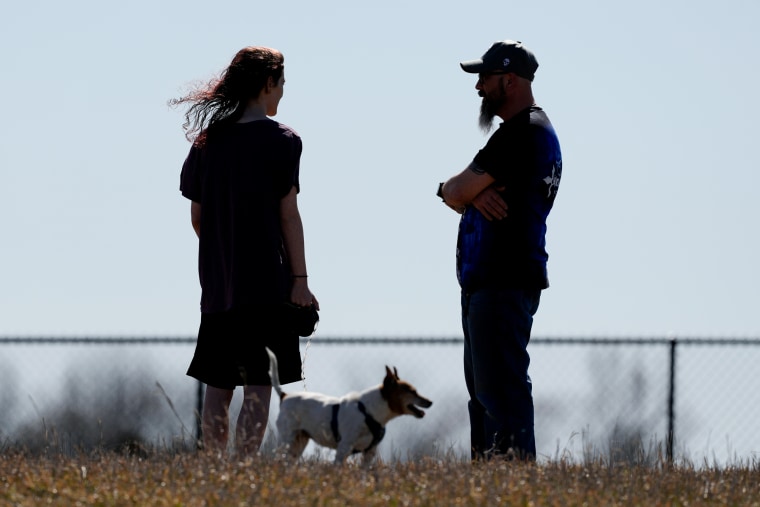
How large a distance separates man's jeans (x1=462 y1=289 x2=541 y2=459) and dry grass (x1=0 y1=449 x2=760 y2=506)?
0.22 meters

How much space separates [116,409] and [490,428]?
7.24 metres

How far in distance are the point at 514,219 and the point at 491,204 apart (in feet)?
0.42

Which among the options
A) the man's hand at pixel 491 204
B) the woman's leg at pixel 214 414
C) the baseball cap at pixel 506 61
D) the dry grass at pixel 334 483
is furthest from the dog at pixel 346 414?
the baseball cap at pixel 506 61

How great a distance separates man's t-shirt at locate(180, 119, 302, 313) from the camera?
5.94 metres

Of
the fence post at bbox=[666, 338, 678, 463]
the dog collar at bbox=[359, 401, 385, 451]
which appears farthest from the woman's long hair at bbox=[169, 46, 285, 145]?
the fence post at bbox=[666, 338, 678, 463]

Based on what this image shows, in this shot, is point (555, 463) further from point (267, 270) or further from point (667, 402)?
point (667, 402)

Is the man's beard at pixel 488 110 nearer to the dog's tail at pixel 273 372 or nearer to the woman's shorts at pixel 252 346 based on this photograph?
the woman's shorts at pixel 252 346

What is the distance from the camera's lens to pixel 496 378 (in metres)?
6.21

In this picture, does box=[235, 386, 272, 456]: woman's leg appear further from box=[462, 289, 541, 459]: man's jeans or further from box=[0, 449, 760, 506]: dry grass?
box=[462, 289, 541, 459]: man's jeans

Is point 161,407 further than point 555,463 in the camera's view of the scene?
Yes

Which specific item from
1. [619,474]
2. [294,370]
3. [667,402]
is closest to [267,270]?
[294,370]

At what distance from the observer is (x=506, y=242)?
6094 millimetres

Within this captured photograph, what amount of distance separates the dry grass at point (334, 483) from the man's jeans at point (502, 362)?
224 mm

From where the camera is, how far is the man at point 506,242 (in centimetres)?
611
